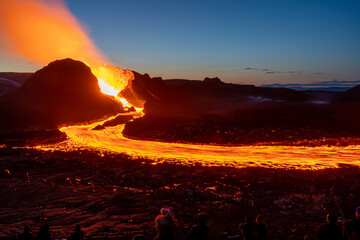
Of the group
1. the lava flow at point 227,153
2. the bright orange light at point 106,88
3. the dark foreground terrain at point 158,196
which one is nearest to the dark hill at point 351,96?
the bright orange light at point 106,88

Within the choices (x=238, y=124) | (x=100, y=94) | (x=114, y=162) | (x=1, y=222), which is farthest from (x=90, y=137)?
(x=100, y=94)

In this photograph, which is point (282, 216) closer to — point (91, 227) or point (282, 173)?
point (282, 173)

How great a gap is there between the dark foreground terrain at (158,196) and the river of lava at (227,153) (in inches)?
64.9

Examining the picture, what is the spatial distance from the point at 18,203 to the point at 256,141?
70.9 feet

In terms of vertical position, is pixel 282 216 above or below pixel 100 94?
below

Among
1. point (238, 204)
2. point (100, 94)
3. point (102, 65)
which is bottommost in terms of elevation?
point (238, 204)

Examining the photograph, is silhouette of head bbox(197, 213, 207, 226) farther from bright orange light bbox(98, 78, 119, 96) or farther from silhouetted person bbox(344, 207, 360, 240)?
bright orange light bbox(98, 78, 119, 96)

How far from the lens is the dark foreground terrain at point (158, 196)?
446 inches

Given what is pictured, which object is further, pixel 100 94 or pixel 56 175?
pixel 100 94

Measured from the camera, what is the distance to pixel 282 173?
17859 mm

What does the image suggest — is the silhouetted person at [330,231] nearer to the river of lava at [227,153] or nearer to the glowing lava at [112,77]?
the river of lava at [227,153]

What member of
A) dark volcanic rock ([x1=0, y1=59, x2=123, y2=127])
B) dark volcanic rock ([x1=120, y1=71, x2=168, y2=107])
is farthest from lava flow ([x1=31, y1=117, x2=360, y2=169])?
dark volcanic rock ([x1=120, y1=71, x2=168, y2=107])

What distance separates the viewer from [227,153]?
24.4 metres

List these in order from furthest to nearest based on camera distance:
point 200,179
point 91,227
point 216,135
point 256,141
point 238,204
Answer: point 216,135 < point 256,141 < point 200,179 < point 238,204 < point 91,227
